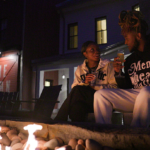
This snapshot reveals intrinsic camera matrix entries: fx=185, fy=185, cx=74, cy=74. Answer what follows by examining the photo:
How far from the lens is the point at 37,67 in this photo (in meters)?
9.29

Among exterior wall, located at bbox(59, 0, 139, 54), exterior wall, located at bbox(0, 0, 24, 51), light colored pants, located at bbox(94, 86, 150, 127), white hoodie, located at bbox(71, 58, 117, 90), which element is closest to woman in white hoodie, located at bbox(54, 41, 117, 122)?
white hoodie, located at bbox(71, 58, 117, 90)

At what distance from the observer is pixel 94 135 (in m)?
1.41

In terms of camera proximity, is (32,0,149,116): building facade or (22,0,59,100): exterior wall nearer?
(32,0,149,116): building facade

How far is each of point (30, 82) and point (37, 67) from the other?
104 centimetres

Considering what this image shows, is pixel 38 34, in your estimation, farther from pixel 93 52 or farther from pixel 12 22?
pixel 93 52

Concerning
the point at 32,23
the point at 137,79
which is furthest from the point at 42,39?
the point at 137,79

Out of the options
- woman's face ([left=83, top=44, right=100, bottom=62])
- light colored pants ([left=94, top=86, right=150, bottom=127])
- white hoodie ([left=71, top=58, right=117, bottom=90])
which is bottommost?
→ light colored pants ([left=94, top=86, right=150, bottom=127])

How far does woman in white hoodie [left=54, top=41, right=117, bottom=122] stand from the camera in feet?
8.23

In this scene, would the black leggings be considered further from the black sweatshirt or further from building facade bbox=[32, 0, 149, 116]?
building facade bbox=[32, 0, 149, 116]

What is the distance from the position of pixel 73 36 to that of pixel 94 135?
8.74 m

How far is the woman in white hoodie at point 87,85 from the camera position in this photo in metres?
2.51

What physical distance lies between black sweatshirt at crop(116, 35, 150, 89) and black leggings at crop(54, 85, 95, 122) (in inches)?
19.4

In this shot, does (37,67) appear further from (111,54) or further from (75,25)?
(111,54)

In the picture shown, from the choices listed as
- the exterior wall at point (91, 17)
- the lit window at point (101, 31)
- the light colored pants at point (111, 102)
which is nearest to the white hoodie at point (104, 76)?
the light colored pants at point (111, 102)
